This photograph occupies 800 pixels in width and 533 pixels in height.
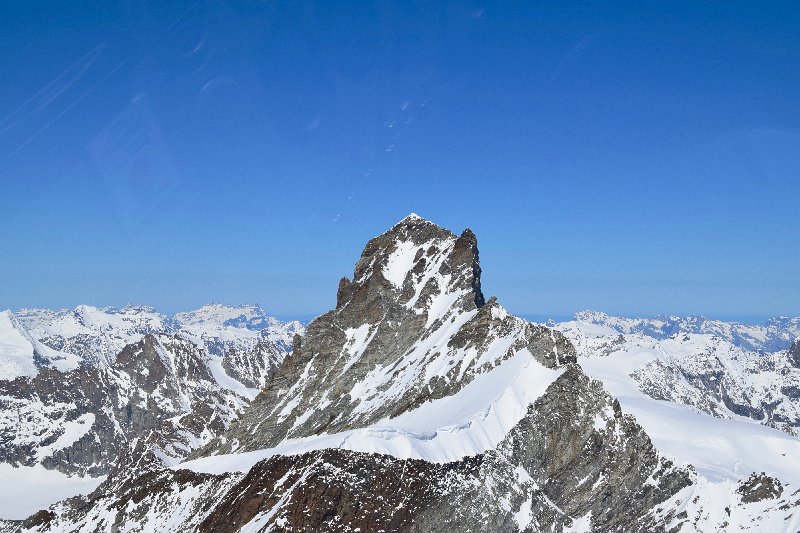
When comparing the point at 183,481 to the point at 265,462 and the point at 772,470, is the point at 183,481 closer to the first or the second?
the point at 265,462

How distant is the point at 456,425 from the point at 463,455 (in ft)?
20.9

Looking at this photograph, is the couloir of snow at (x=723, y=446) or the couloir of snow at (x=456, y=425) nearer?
the couloir of snow at (x=456, y=425)

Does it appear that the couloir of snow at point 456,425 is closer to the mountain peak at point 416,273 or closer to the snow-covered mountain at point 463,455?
the snow-covered mountain at point 463,455

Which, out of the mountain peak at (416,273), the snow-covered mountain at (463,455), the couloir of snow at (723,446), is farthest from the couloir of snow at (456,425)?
the mountain peak at (416,273)

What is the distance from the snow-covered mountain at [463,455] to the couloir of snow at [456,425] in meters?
0.25

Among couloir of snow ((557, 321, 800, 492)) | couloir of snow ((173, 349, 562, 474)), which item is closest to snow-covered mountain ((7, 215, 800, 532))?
couloir of snow ((173, 349, 562, 474))

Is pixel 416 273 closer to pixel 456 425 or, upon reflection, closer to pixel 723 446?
pixel 723 446

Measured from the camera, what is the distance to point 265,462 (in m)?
84.1

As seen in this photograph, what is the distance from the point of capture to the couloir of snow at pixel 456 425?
256 ft

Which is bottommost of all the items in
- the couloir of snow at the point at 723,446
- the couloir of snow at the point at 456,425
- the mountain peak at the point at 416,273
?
the couloir of snow at the point at 723,446

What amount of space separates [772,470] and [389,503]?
6621cm

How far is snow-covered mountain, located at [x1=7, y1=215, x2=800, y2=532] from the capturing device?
74062 mm

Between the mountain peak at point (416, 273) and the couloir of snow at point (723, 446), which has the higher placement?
the mountain peak at point (416, 273)

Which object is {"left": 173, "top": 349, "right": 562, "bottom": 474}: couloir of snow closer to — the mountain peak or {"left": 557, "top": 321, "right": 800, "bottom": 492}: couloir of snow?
{"left": 557, "top": 321, "right": 800, "bottom": 492}: couloir of snow
